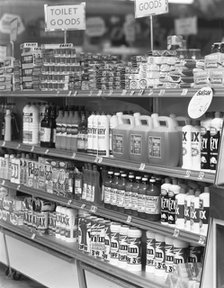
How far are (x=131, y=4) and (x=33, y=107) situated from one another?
4659mm

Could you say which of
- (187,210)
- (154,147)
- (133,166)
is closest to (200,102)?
(154,147)

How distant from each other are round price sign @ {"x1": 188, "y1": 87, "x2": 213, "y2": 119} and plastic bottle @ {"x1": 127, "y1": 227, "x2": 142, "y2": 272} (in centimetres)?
113

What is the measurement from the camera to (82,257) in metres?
4.66

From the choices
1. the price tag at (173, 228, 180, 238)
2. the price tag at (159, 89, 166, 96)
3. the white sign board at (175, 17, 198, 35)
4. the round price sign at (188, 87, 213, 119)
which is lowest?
the price tag at (173, 228, 180, 238)

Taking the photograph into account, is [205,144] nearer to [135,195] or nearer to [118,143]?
[135,195]

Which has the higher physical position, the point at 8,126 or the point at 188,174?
the point at 8,126

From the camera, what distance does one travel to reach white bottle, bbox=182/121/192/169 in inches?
144

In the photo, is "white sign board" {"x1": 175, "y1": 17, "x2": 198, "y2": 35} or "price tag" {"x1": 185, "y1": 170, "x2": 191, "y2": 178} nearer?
"price tag" {"x1": 185, "y1": 170, "x2": 191, "y2": 178}

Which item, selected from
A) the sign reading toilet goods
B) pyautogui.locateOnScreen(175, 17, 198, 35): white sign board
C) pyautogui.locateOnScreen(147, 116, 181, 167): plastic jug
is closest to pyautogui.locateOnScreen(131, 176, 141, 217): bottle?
pyautogui.locateOnScreen(147, 116, 181, 167): plastic jug

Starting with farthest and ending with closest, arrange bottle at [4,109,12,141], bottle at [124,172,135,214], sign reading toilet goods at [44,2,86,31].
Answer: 1. bottle at [4,109,12,141]
2. sign reading toilet goods at [44,2,86,31]
3. bottle at [124,172,135,214]

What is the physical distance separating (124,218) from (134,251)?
0.24m

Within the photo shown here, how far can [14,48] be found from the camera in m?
7.73

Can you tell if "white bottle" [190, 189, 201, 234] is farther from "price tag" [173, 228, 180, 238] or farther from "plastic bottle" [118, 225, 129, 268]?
"plastic bottle" [118, 225, 129, 268]

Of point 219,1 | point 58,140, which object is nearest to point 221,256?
point 58,140
